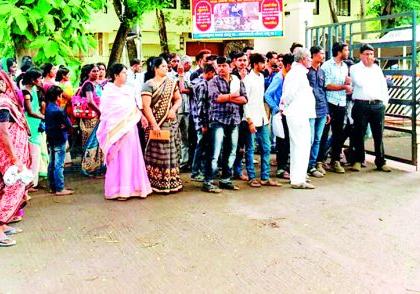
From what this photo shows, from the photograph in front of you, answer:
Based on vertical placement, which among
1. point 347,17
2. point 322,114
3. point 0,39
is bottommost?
point 322,114

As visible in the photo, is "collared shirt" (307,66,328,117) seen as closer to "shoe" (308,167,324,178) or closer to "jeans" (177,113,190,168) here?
"shoe" (308,167,324,178)

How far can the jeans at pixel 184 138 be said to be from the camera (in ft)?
29.2

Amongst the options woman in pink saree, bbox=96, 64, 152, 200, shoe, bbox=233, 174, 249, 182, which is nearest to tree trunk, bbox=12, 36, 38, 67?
woman in pink saree, bbox=96, 64, 152, 200

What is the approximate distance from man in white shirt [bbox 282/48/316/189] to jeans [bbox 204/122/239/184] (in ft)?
2.56

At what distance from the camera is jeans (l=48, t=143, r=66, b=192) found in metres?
7.54

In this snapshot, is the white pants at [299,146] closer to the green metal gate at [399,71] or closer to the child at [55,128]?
the green metal gate at [399,71]

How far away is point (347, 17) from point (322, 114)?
26597 millimetres

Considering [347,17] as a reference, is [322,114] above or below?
below

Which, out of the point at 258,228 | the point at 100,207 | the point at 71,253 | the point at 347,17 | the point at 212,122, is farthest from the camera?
the point at 347,17

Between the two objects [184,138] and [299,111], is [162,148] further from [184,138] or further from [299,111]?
[299,111]

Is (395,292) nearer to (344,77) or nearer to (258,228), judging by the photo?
(258,228)

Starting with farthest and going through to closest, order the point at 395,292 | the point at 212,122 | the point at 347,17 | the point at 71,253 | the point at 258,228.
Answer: the point at 347,17
the point at 212,122
the point at 258,228
the point at 71,253
the point at 395,292

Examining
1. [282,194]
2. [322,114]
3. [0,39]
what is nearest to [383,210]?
[282,194]

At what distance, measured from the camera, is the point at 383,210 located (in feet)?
21.7
